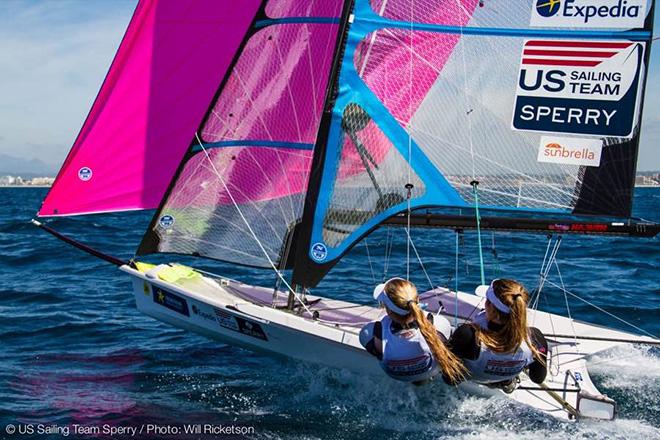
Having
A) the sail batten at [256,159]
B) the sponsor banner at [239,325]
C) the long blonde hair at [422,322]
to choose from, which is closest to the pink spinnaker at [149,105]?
the sail batten at [256,159]

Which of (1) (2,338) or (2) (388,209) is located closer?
(2) (388,209)

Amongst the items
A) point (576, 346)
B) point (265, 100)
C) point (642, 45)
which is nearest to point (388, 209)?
point (265, 100)

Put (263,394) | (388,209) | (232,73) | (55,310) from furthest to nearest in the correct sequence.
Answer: (55,310)
(232,73)
(388,209)
(263,394)

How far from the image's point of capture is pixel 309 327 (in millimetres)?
6000

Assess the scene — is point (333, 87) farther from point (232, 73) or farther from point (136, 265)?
point (136, 265)

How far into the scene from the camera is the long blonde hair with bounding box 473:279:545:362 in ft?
15.1

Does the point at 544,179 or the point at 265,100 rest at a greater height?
the point at 265,100

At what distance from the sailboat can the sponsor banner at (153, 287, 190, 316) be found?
0.01m

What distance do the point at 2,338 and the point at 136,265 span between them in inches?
76.2

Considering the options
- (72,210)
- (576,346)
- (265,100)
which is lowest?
(576,346)

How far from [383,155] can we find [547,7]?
6.60 feet

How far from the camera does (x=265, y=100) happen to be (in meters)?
7.27

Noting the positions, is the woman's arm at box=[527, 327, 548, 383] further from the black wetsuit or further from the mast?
the mast

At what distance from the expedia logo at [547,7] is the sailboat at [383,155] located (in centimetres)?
2
